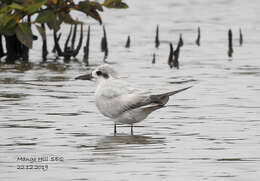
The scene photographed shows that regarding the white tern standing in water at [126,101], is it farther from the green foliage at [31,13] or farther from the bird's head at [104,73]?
the green foliage at [31,13]

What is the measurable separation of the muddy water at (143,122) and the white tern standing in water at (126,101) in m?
0.23

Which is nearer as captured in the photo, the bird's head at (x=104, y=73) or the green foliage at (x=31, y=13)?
the bird's head at (x=104, y=73)

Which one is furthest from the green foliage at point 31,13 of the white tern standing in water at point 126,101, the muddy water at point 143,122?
the white tern standing in water at point 126,101

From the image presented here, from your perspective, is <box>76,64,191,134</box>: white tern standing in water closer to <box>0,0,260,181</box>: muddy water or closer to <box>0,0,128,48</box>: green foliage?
<box>0,0,260,181</box>: muddy water

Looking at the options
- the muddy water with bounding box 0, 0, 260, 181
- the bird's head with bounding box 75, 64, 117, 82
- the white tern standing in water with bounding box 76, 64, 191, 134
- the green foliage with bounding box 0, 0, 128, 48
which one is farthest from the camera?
the green foliage with bounding box 0, 0, 128, 48

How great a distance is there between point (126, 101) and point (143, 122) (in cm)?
104

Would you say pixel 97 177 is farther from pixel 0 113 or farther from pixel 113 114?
pixel 0 113

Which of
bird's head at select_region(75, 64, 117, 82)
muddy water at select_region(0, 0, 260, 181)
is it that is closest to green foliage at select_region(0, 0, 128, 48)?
muddy water at select_region(0, 0, 260, 181)

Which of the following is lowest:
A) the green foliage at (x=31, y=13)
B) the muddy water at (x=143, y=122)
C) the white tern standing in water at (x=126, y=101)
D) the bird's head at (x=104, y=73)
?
the muddy water at (x=143, y=122)

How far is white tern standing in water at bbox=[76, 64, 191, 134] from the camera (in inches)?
380

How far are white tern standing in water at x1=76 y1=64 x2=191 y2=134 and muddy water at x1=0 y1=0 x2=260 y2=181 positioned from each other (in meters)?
0.23

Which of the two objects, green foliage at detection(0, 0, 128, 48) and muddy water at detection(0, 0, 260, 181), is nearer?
muddy water at detection(0, 0, 260, 181)

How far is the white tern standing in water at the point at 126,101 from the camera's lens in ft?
31.7

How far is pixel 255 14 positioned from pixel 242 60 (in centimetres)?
694
